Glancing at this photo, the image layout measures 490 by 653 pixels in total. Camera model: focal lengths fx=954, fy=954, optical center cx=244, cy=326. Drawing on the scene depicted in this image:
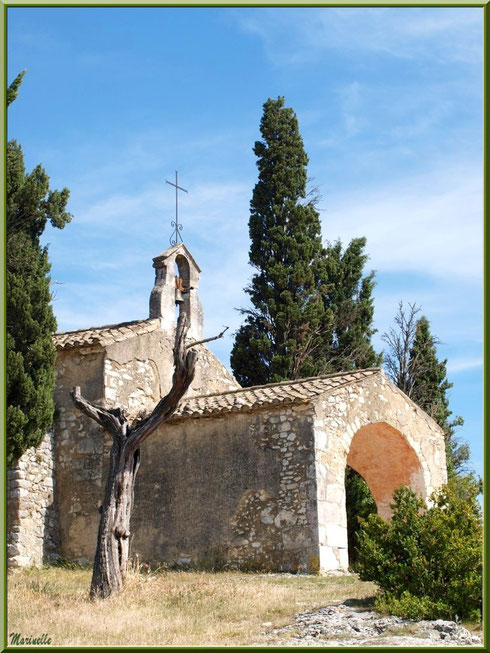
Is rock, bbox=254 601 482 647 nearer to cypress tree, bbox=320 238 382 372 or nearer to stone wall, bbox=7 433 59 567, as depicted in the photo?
stone wall, bbox=7 433 59 567

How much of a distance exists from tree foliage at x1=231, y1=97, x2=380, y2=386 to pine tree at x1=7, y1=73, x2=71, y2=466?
703cm

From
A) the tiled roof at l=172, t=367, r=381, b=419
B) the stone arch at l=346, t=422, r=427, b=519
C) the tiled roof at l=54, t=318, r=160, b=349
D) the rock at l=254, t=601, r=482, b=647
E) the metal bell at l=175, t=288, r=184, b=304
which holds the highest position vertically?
the metal bell at l=175, t=288, r=184, b=304

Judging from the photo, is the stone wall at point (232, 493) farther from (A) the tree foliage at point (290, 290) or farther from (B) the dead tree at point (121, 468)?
(A) the tree foliage at point (290, 290)

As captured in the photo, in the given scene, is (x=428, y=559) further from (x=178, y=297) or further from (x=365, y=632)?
(x=178, y=297)

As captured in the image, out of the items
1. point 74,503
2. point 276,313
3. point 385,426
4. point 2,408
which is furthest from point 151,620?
point 276,313

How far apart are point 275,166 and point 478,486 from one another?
1337cm

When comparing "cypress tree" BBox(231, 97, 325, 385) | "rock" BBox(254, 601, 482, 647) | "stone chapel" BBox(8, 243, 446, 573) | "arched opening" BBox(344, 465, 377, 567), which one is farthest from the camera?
"cypress tree" BBox(231, 97, 325, 385)

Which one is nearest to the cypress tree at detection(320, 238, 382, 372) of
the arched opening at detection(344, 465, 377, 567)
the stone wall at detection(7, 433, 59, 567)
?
the arched opening at detection(344, 465, 377, 567)

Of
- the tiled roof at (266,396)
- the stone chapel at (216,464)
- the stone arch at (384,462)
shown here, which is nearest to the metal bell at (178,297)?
the stone chapel at (216,464)

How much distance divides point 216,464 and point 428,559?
5406mm

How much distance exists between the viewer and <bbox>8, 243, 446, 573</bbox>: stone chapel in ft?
51.6

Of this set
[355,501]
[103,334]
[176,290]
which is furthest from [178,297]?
[355,501]

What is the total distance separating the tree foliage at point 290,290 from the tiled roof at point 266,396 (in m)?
4.58

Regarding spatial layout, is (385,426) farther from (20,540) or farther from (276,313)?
(20,540)
